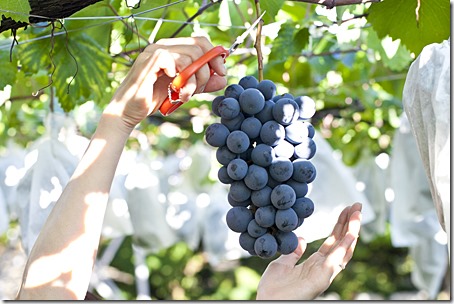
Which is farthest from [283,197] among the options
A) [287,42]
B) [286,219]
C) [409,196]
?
[409,196]

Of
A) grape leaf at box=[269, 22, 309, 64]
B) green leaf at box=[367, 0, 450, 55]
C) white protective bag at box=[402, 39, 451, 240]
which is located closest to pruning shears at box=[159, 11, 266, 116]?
white protective bag at box=[402, 39, 451, 240]

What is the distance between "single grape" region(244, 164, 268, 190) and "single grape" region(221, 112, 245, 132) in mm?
64

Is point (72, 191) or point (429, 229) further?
point (429, 229)

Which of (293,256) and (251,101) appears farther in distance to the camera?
(293,256)

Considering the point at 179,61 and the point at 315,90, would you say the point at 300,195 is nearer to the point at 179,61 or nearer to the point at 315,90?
the point at 179,61

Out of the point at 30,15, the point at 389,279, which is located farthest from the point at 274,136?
the point at 389,279

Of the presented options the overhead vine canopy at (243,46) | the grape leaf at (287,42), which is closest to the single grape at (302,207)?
the overhead vine canopy at (243,46)

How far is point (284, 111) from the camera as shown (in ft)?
3.37

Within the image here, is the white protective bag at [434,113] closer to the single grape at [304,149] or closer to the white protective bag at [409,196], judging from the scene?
the single grape at [304,149]

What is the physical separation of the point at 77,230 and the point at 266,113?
0.32 m

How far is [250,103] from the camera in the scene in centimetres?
104

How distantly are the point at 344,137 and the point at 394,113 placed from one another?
608 mm

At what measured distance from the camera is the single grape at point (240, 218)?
3.51 ft

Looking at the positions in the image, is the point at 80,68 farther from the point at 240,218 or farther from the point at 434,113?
the point at 434,113
